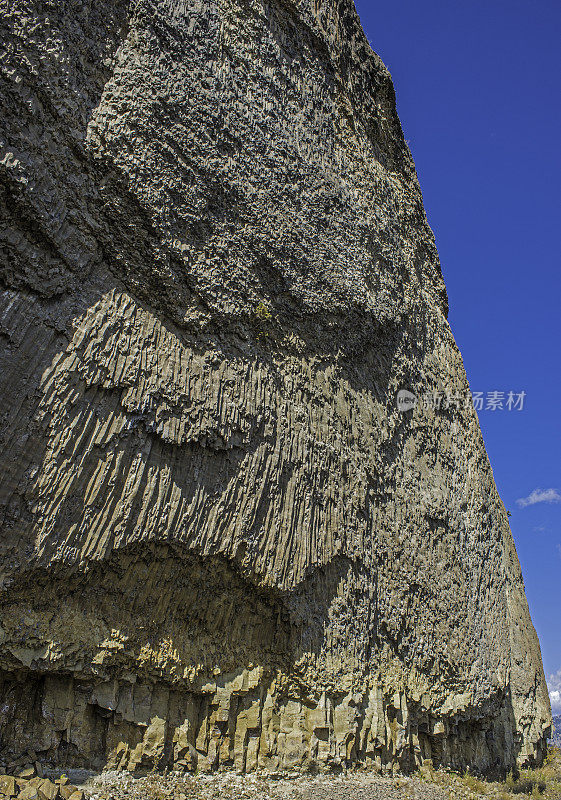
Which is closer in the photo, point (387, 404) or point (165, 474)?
point (165, 474)

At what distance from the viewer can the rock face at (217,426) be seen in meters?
6.00

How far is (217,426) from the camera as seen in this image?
23.4ft

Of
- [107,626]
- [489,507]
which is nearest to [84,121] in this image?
[107,626]

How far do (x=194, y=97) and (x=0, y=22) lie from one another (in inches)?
93.6

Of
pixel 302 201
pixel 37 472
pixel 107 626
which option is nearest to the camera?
pixel 37 472

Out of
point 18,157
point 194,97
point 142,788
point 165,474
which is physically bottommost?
point 142,788

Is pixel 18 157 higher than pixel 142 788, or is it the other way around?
pixel 18 157

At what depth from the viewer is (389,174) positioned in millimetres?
11188

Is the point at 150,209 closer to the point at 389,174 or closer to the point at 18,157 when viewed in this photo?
the point at 18,157

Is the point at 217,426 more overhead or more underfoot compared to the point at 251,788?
more overhead

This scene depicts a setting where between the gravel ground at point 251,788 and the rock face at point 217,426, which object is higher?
the rock face at point 217,426

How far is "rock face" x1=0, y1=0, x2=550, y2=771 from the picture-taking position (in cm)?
600

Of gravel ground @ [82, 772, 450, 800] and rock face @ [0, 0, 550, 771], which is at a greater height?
rock face @ [0, 0, 550, 771]

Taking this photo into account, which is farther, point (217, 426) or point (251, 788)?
point (217, 426)
